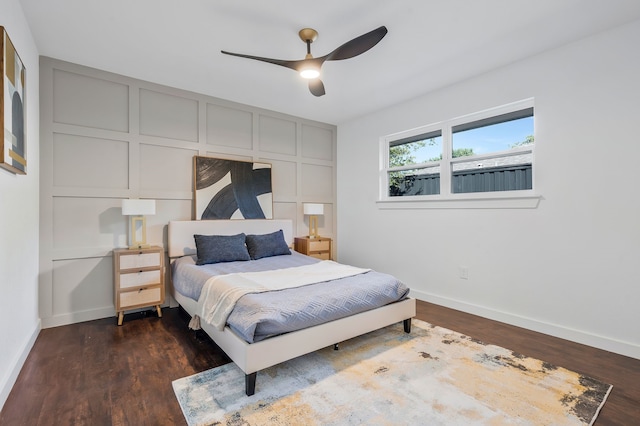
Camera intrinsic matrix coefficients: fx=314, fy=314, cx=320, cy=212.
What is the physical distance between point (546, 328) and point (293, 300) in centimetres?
253

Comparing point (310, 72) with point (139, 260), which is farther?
point (139, 260)

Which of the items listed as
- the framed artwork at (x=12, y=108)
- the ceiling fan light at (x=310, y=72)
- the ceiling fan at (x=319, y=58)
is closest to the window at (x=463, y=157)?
the ceiling fan at (x=319, y=58)

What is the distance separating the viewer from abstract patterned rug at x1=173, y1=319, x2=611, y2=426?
1.80 m

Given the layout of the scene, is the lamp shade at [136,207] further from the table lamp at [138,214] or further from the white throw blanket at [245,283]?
the white throw blanket at [245,283]

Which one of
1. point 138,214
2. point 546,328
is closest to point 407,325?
point 546,328

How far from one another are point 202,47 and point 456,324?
3744 millimetres

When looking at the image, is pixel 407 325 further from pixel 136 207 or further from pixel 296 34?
pixel 136 207

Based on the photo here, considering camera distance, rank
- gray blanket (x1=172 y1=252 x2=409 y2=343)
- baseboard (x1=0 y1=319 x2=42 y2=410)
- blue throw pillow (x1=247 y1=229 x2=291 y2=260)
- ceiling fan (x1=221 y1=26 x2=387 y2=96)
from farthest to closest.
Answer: blue throw pillow (x1=247 y1=229 x2=291 y2=260)
ceiling fan (x1=221 y1=26 x2=387 y2=96)
gray blanket (x1=172 y1=252 x2=409 y2=343)
baseboard (x1=0 y1=319 x2=42 y2=410)

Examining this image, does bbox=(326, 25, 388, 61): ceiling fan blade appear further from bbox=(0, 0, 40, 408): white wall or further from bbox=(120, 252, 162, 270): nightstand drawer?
bbox=(120, 252, 162, 270): nightstand drawer

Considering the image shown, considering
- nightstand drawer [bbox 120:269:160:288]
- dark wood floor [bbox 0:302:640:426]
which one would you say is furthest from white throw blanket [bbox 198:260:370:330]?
nightstand drawer [bbox 120:269:160:288]

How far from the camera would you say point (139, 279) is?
11.0ft

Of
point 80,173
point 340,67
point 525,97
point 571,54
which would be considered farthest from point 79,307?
point 571,54

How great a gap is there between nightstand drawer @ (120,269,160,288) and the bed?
0.28m

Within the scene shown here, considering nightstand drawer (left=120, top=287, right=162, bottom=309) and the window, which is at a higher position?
the window
